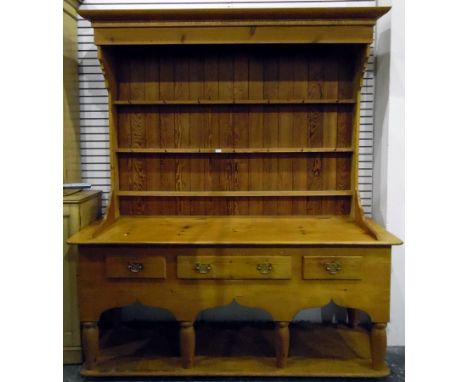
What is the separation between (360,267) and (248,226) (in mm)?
838

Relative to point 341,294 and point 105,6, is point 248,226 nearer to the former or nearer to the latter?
point 341,294

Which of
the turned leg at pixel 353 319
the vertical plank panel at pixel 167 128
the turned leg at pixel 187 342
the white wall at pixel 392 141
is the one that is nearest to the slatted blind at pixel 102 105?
the white wall at pixel 392 141

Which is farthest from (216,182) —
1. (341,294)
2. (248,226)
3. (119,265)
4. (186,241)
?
(341,294)

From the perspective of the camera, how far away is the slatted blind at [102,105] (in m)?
3.33

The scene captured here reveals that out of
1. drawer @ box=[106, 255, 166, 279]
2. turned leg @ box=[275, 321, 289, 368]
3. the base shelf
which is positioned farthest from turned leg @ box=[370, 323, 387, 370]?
drawer @ box=[106, 255, 166, 279]

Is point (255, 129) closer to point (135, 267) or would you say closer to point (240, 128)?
point (240, 128)

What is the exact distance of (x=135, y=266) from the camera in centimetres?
271

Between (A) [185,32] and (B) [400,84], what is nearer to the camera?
(A) [185,32]

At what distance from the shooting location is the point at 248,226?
3.09 metres

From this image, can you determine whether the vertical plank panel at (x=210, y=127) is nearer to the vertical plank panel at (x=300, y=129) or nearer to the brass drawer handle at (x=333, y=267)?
the vertical plank panel at (x=300, y=129)

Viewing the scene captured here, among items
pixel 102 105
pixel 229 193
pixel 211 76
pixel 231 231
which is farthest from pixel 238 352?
pixel 102 105

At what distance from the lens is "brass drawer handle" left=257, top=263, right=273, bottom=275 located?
2682mm

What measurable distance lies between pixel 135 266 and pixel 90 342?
2.03ft

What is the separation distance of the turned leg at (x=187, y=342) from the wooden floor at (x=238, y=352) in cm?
6
